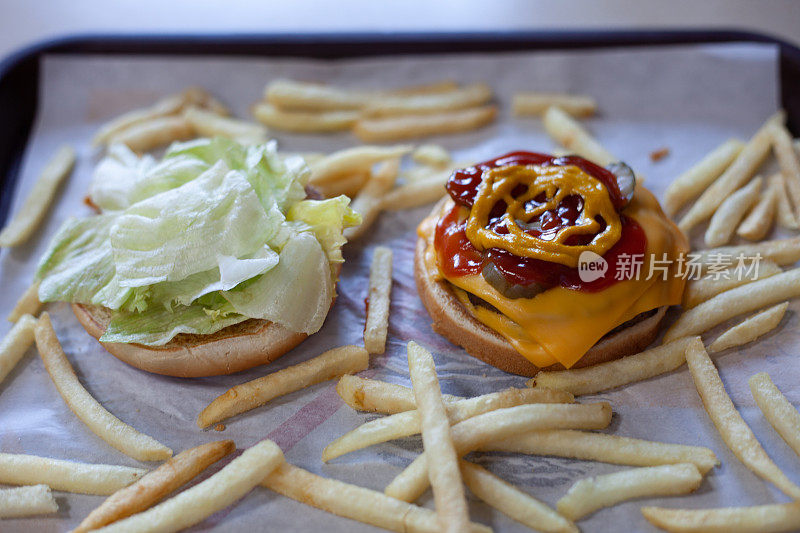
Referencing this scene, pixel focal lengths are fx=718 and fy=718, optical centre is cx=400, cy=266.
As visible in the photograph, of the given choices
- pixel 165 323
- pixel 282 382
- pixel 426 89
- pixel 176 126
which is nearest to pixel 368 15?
pixel 426 89

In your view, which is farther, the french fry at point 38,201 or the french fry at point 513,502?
the french fry at point 38,201

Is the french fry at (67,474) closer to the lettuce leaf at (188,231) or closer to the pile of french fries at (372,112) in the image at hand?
the lettuce leaf at (188,231)

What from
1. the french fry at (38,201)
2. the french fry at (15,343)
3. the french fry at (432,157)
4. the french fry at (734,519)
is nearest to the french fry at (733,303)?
the french fry at (734,519)

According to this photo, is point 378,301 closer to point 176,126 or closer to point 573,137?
point 573,137

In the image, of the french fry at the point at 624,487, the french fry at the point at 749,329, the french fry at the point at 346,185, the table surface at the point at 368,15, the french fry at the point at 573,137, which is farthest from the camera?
the table surface at the point at 368,15

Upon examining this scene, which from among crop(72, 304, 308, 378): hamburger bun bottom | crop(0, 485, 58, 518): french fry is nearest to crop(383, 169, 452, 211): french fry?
crop(72, 304, 308, 378): hamburger bun bottom

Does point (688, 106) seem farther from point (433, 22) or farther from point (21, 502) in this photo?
point (21, 502)
